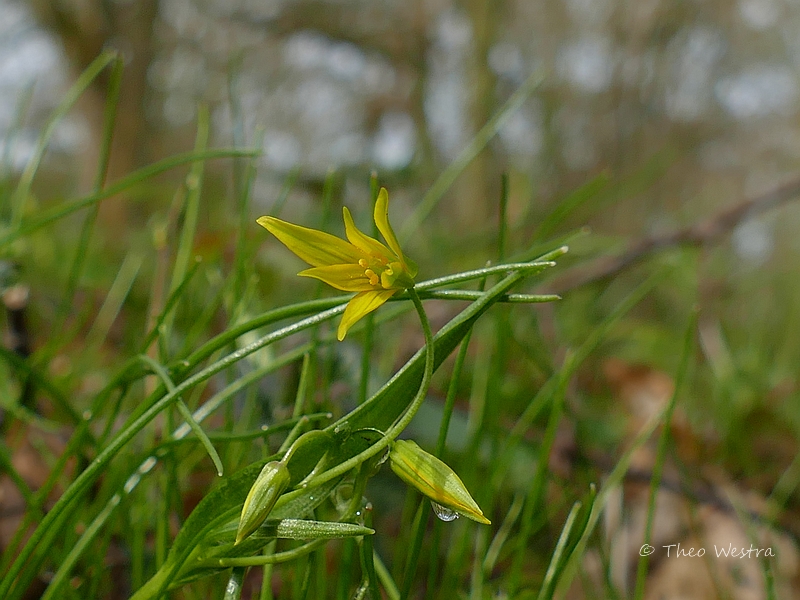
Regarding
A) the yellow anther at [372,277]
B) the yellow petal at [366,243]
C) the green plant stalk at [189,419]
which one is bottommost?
the green plant stalk at [189,419]

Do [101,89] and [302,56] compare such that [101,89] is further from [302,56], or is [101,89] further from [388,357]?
[388,357]

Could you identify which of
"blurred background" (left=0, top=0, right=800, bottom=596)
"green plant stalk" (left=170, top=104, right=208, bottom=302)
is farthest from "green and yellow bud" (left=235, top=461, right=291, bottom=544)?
"blurred background" (left=0, top=0, right=800, bottom=596)

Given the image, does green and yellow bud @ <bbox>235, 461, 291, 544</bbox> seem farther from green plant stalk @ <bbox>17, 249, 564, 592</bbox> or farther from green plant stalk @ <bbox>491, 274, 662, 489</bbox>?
green plant stalk @ <bbox>491, 274, 662, 489</bbox>

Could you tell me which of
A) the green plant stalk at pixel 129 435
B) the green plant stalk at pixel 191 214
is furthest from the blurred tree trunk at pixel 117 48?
the green plant stalk at pixel 129 435

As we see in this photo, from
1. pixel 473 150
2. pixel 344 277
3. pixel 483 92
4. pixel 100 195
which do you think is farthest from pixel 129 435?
pixel 483 92

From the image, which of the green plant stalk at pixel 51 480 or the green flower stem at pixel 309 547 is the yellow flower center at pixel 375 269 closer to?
the green flower stem at pixel 309 547
